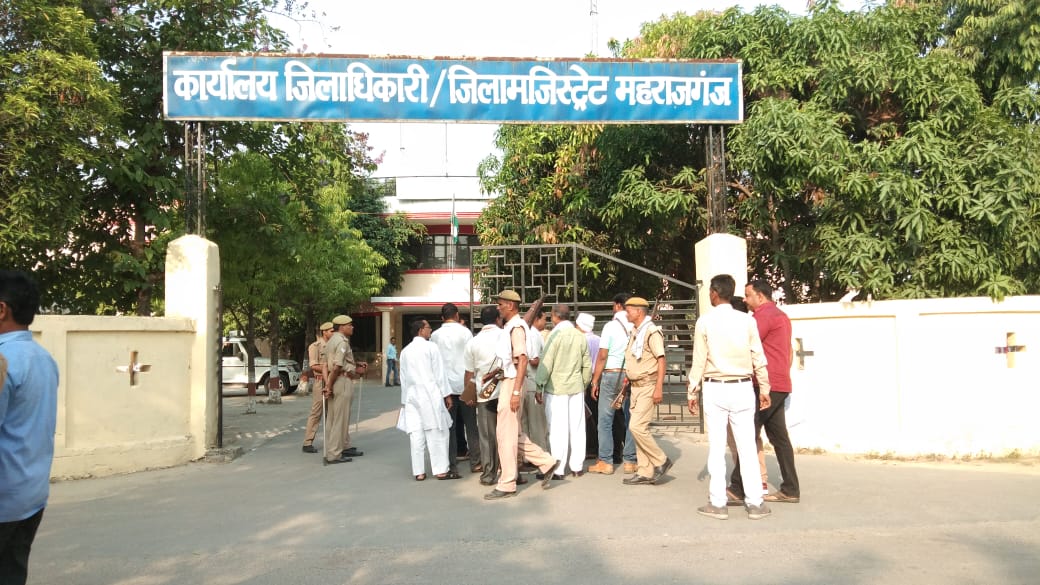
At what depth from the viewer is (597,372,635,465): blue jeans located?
8.84 meters

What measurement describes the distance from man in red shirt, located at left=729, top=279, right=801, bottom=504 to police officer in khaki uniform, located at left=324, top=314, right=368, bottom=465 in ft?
16.5

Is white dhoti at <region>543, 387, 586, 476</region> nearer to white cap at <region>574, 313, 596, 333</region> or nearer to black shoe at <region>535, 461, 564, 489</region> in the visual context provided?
black shoe at <region>535, 461, 564, 489</region>

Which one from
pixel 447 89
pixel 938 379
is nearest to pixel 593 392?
pixel 938 379

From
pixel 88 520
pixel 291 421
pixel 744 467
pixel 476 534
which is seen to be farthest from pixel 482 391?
pixel 291 421

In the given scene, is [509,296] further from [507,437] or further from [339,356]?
[339,356]

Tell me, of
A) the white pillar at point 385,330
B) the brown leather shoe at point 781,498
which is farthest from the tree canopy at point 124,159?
the white pillar at point 385,330

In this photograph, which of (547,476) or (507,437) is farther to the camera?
(547,476)

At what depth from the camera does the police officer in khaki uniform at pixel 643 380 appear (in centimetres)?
818

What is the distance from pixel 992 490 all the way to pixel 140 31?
12168 mm

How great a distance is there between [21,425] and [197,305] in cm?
750

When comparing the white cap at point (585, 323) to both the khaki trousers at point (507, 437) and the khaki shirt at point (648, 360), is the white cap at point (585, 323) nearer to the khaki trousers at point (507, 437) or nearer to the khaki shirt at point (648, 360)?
the khaki shirt at point (648, 360)

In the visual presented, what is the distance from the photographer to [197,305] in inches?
429

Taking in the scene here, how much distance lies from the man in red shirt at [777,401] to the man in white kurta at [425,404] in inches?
124

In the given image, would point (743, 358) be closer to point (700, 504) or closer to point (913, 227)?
point (700, 504)
